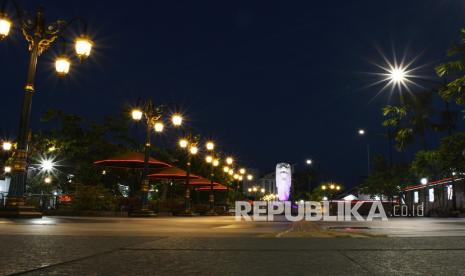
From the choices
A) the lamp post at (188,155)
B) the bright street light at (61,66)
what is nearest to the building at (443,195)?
the lamp post at (188,155)

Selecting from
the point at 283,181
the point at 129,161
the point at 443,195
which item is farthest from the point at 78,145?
the point at 283,181

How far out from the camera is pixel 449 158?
2447cm

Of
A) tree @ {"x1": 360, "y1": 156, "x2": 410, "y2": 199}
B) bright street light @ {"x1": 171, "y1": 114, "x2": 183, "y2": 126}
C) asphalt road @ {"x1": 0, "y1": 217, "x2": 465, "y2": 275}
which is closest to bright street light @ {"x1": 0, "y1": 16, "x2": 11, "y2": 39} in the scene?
asphalt road @ {"x1": 0, "y1": 217, "x2": 465, "y2": 275}

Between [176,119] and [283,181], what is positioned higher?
[283,181]

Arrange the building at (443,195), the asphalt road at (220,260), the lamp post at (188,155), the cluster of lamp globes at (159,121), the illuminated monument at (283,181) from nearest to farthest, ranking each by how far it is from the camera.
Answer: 1. the asphalt road at (220,260)
2. the cluster of lamp globes at (159,121)
3. the lamp post at (188,155)
4. the building at (443,195)
5. the illuminated monument at (283,181)

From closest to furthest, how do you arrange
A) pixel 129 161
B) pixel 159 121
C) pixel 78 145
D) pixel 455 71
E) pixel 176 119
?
pixel 455 71 → pixel 129 161 → pixel 159 121 → pixel 176 119 → pixel 78 145

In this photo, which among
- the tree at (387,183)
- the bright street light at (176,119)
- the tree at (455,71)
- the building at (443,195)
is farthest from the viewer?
the tree at (387,183)

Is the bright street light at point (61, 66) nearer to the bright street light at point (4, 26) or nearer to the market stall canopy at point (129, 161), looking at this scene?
the bright street light at point (4, 26)

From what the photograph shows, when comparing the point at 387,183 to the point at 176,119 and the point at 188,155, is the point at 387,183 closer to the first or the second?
the point at 188,155

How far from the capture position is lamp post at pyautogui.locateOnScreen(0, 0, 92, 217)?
12.3 meters

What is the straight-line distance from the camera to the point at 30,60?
43.2 ft

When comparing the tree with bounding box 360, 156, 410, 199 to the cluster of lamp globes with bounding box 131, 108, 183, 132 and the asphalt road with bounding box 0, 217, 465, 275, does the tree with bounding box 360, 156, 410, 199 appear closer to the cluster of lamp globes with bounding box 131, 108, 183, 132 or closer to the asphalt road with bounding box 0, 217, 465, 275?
the cluster of lamp globes with bounding box 131, 108, 183, 132

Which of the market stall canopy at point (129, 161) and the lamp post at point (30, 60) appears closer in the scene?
the lamp post at point (30, 60)

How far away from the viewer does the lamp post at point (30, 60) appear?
1229 centimetres
